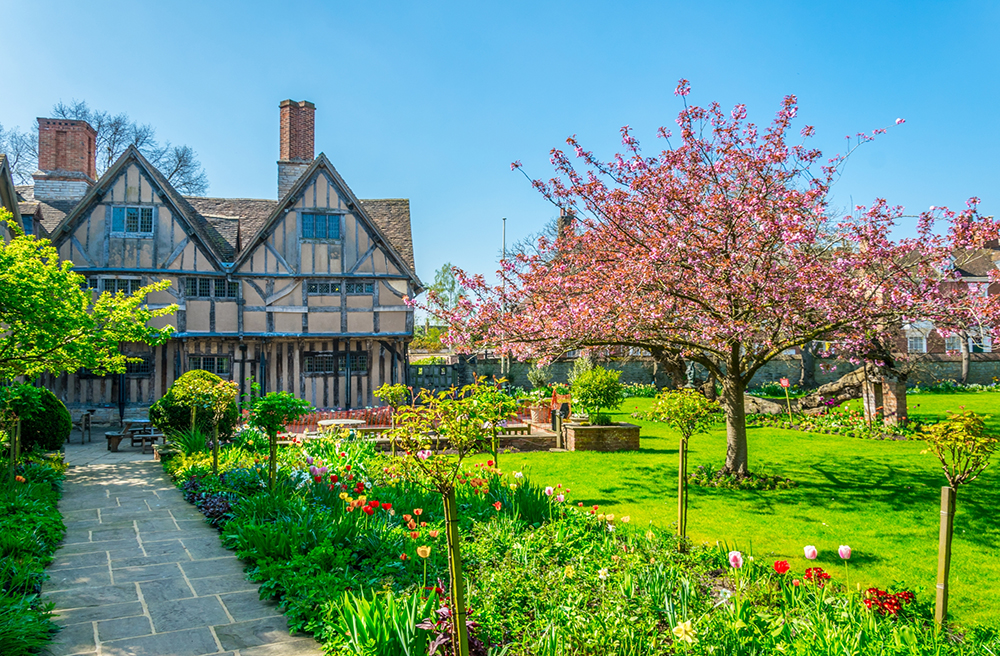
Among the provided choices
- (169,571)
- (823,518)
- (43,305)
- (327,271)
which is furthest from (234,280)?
(823,518)

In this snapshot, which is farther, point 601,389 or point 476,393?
point 601,389

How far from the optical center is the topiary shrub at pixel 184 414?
12898mm

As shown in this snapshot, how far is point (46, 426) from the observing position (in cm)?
1191

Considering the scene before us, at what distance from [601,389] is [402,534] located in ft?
33.6

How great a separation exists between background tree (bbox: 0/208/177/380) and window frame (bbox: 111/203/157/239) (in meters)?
8.21

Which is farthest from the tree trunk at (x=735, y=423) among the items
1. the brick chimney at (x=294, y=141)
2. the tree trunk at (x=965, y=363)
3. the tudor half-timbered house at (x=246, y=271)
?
the tree trunk at (x=965, y=363)

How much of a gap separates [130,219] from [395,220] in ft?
28.5

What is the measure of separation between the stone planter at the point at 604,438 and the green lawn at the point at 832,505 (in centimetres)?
39

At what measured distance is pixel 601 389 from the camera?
1609 centimetres

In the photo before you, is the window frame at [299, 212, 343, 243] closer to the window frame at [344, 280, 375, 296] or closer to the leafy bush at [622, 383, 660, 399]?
the window frame at [344, 280, 375, 296]

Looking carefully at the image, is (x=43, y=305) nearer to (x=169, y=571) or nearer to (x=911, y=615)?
(x=169, y=571)

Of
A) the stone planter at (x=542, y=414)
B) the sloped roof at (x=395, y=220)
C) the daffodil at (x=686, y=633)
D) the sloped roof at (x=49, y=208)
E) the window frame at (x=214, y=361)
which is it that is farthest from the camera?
the sloped roof at (x=395, y=220)

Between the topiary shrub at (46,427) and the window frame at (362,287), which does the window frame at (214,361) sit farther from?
the topiary shrub at (46,427)

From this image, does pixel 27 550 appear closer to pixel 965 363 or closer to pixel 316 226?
pixel 316 226
